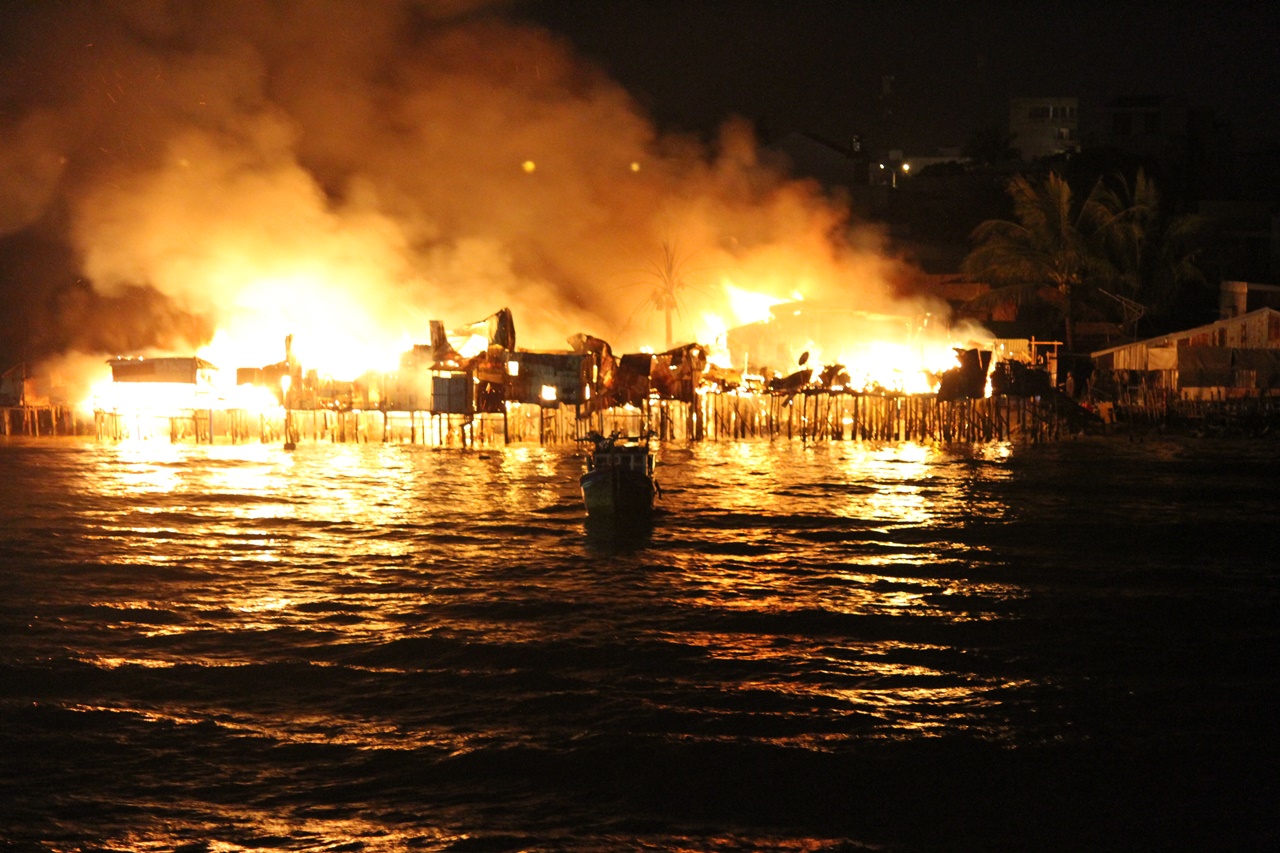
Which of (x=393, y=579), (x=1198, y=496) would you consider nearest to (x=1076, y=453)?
(x=1198, y=496)

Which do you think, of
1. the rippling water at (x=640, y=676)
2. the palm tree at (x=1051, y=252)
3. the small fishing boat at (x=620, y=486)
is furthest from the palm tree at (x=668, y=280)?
the small fishing boat at (x=620, y=486)

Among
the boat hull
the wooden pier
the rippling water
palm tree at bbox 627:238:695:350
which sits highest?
palm tree at bbox 627:238:695:350

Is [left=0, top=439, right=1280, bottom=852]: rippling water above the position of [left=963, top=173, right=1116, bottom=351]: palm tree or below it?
below

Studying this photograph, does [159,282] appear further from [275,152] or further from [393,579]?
[393,579]

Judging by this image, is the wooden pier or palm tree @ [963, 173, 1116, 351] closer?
the wooden pier

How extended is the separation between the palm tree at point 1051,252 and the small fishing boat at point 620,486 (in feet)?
87.5

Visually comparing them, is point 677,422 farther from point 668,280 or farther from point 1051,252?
point 1051,252

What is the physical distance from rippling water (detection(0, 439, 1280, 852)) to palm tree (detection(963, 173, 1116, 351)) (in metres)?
20.6

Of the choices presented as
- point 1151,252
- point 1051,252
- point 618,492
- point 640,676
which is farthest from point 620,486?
point 1151,252

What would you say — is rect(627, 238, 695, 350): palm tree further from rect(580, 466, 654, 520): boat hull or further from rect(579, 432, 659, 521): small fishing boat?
rect(580, 466, 654, 520): boat hull

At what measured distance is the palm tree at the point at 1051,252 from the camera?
146 feet

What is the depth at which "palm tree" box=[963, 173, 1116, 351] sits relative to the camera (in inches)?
1753

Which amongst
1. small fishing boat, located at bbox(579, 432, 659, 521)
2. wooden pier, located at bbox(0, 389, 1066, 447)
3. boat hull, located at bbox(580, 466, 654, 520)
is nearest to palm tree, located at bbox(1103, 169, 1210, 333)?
wooden pier, located at bbox(0, 389, 1066, 447)

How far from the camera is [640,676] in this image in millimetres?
13469
